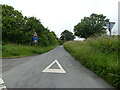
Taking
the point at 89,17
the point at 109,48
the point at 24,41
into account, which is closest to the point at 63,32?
the point at 89,17

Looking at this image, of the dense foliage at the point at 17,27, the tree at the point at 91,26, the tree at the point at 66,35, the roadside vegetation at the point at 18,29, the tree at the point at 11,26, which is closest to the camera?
the tree at the point at 11,26

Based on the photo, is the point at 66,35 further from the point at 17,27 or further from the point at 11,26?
the point at 11,26

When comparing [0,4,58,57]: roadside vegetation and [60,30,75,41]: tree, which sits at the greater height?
[60,30,75,41]: tree

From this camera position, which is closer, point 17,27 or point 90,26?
point 17,27

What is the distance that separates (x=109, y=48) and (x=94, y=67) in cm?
185

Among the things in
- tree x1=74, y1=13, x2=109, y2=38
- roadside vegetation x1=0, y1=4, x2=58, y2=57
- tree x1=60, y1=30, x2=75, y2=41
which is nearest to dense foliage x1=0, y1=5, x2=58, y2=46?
roadside vegetation x1=0, y1=4, x2=58, y2=57

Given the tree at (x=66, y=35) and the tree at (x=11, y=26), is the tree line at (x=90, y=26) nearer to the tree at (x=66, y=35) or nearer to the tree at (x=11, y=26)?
the tree at (x=11, y=26)

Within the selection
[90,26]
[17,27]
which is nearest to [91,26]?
[90,26]

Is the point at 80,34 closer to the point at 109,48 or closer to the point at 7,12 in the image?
the point at 7,12

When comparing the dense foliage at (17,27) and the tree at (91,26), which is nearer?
the dense foliage at (17,27)

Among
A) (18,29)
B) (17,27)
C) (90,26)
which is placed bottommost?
(18,29)

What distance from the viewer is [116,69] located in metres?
3.96

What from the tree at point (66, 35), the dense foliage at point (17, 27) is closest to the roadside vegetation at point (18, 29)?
the dense foliage at point (17, 27)

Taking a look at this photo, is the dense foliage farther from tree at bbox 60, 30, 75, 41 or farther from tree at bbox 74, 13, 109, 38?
tree at bbox 60, 30, 75, 41
